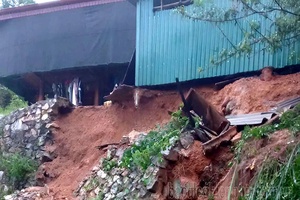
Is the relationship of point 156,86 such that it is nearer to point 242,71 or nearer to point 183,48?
Result: point 183,48

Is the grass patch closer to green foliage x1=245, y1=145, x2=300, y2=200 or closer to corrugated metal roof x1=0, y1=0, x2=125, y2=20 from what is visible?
corrugated metal roof x1=0, y1=0, x2=125, y2=20

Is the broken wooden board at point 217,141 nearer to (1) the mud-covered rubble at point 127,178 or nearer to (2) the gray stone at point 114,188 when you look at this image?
(1) the mud-covered rubble at point 127,178

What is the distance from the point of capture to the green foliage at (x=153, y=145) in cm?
916

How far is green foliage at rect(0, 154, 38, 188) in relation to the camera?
12.1 metres

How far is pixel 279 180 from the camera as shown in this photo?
6.75 m

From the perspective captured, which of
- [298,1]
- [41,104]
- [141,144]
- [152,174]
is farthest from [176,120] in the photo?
[41,104]

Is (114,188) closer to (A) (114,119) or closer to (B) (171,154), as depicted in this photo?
(B) (171,154)

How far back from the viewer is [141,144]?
10.1m

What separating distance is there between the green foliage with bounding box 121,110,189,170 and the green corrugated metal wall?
92.5 inches

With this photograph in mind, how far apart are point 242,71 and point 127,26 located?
4.14 metres

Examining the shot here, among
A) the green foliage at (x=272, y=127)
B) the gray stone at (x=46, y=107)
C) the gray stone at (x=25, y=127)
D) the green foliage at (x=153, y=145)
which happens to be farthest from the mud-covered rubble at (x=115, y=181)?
the gray stone at (x=25, y=127)

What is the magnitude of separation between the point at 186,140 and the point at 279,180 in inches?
108

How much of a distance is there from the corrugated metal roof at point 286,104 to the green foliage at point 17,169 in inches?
232

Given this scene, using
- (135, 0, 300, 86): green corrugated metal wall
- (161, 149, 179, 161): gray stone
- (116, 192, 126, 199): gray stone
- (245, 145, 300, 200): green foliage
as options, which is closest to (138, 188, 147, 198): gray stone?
(116, 192, 126, 199): gray stone
